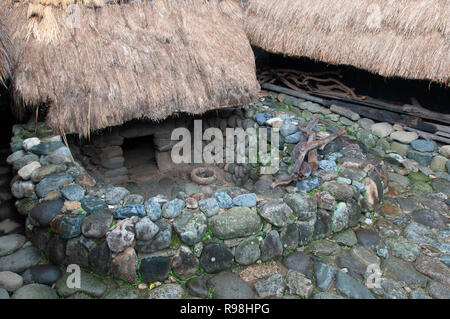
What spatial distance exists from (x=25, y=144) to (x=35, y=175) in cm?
67

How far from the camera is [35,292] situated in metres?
3.52

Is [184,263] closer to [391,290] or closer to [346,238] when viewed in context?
[346,238]

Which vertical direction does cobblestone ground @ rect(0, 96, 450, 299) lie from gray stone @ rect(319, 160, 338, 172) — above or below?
below

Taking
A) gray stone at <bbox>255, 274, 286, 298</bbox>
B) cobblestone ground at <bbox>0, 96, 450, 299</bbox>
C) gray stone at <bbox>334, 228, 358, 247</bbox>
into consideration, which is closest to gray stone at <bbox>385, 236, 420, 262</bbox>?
cobblestone ground at <bbox>0, 96, 450, 299</bbox>

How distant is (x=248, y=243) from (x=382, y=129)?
12.1 ft

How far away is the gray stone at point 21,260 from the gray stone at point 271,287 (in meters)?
2.46

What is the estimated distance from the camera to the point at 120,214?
371 cm

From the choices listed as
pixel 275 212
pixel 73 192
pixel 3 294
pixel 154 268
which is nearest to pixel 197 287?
pixel 154 268

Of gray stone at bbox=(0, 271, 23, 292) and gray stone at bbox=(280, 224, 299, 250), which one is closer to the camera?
gray stone at bbox=(0, 271, 23, 292)

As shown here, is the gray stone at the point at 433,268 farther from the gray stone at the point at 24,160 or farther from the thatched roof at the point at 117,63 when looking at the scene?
the gray stone at the point at 24,160

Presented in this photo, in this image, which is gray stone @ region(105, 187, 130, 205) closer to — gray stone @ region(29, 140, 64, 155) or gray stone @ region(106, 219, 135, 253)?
gray stone @ region(106, 219, 135, 253)

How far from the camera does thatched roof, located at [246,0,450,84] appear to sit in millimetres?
5426

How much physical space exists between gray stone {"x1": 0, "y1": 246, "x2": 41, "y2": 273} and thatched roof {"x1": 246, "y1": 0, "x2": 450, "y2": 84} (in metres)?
5.45

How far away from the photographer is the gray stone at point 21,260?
149 inches
